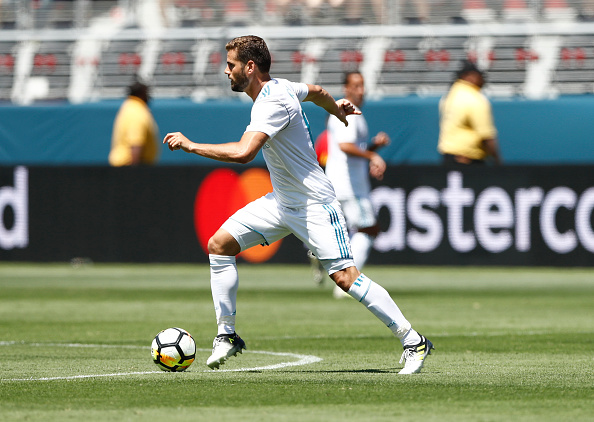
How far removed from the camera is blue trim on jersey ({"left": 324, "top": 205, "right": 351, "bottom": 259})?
268 inches

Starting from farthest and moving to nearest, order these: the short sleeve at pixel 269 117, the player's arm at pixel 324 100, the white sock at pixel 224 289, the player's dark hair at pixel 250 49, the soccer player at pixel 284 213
→ 1. the player's arm at pixel 324 100
2. the white sock at pixel 224 289
3. the player's dark hair at pixel 250 49
4. the soccer player at pixel 284 213
5. the short sleeve at pixel 269 117

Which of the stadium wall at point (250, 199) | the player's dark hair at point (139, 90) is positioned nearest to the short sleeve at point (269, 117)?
the stadium wall at point (250, 199)

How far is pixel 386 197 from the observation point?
1641 centimetres

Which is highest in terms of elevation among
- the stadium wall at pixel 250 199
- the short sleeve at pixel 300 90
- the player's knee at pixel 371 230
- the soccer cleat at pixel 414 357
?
the short sleeve at pixel 300 90

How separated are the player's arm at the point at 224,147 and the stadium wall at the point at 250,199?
32.2 ft

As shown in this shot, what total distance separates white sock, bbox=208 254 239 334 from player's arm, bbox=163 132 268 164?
2.65ft

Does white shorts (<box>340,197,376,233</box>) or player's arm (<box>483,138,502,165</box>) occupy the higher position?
player's arm (<box>483,138,502,165</box>)

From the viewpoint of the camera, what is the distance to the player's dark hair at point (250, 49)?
6.80 meters

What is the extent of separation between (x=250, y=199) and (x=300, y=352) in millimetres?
9083

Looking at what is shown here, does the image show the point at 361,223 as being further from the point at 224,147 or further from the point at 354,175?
the point at 224,147

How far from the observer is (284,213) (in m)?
7.01

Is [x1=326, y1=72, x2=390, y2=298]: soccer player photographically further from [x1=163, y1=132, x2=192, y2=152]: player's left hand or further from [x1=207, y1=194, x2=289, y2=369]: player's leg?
[x1=163, y1=132, x2=192, y2=152]: player's left hand

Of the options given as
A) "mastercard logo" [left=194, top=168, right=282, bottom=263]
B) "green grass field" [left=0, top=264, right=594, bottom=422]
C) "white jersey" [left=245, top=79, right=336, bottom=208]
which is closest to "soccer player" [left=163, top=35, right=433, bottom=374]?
"white jersey" [left=245, top=79, right=336, bottom=208]

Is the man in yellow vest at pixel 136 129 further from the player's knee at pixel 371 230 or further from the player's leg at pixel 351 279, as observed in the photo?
the player's leg at pixel 351 279
